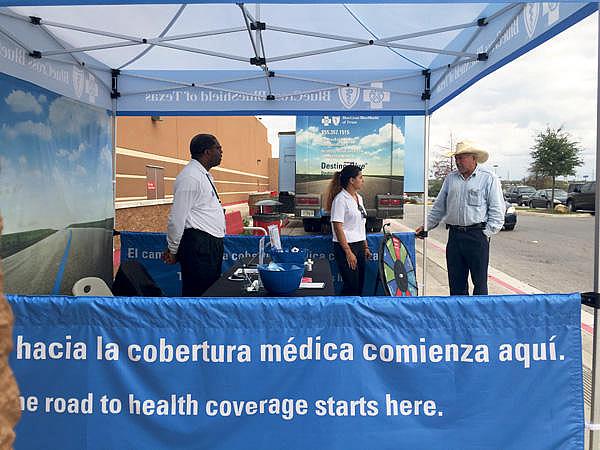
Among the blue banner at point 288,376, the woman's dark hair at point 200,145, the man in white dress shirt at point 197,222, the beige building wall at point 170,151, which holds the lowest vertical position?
the blue banner at point 288,376

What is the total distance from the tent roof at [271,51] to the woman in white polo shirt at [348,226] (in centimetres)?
136

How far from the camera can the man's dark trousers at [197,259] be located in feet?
12.8

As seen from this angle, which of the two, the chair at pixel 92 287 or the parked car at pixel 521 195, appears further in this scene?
the parked car at pixel 521 195

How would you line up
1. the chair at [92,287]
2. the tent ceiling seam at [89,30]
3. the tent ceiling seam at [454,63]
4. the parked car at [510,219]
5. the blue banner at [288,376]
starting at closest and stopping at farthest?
the blue banner at [288,376], the chair at [92,287], the tent ceiling seam at [89,30], the tent ceiling seam at [454,63], the parked car at [510,219]

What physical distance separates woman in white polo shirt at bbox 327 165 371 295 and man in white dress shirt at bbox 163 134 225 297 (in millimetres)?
1204

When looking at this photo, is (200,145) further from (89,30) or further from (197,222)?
(89,30)

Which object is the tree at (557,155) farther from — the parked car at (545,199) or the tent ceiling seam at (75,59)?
the tent ceiling seam at (75,59)

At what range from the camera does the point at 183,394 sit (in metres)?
1.91

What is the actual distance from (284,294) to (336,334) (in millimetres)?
1121

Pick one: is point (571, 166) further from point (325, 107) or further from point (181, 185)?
point (181, 185)

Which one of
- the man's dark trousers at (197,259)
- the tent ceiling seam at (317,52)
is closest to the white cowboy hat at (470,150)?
the tent ceiling seam at (317,52)

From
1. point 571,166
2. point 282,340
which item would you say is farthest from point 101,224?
point 571,166

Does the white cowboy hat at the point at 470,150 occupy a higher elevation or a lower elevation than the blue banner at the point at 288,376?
higher

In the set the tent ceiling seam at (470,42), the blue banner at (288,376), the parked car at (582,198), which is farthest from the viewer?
the parked car at (582,198)
